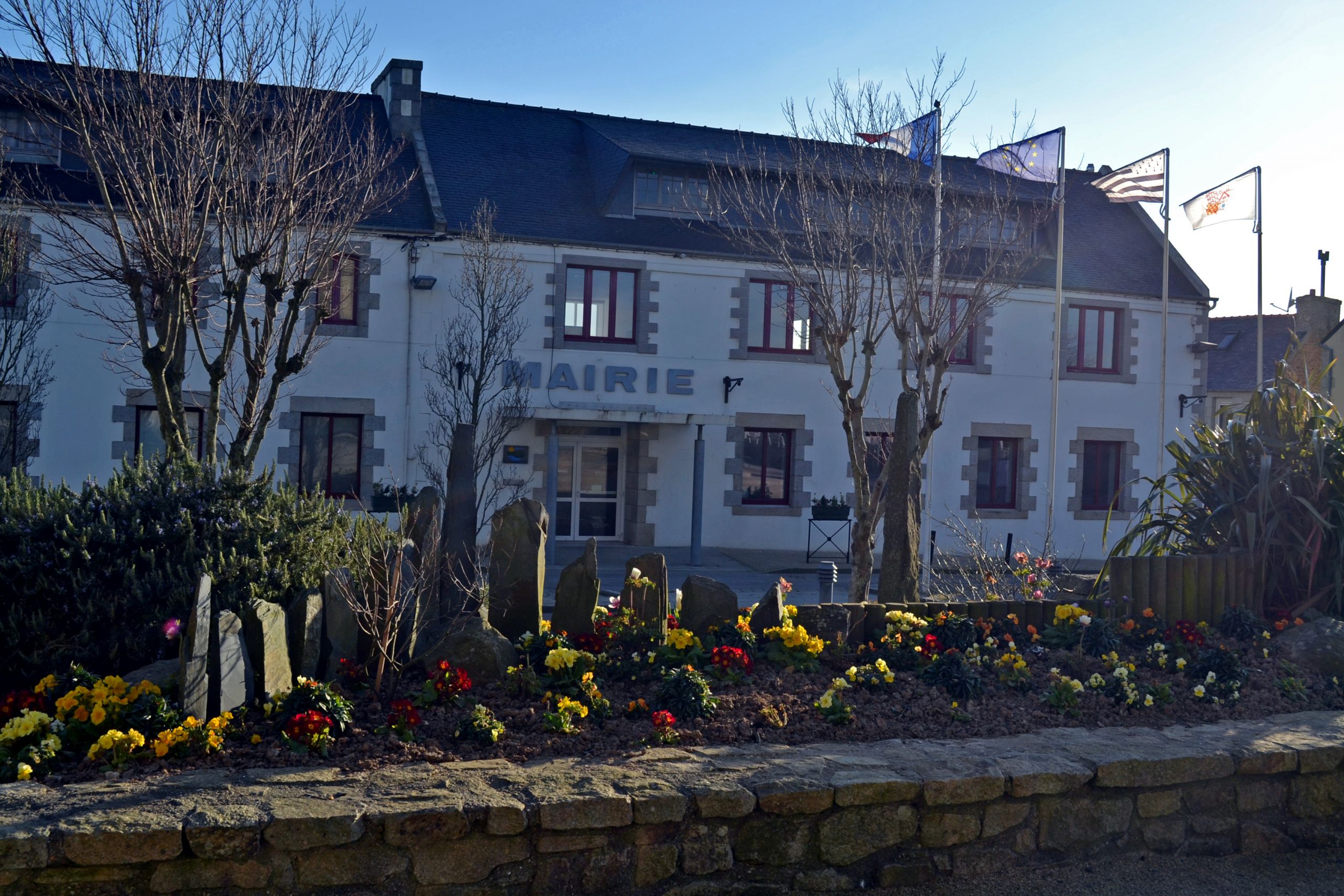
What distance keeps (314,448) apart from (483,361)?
3.61m

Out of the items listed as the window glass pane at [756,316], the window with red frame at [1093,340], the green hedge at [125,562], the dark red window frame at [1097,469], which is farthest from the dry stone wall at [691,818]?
the window with red frame at [1093,340]

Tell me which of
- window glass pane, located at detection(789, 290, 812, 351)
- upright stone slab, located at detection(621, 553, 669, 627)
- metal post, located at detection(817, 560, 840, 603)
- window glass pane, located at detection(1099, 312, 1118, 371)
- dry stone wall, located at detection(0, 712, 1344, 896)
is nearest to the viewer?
dry stone wall, located at detection(0, 712, 1344, 896)

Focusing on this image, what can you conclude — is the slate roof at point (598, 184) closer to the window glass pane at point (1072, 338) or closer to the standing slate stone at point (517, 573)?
the window glass pane at point (1072, 338)

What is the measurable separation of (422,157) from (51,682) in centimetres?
1467

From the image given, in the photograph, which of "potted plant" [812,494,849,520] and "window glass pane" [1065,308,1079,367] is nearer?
"potted plant" [812,494,849,520]

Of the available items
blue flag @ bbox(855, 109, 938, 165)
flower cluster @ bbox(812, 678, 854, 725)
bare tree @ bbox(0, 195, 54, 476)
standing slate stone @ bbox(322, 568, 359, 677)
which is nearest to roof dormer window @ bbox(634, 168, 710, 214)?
blue flag @ bbox(855, 109, 938, 165)

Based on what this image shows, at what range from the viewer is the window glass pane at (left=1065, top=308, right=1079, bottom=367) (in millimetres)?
21047

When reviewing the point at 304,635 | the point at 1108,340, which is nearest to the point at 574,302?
the point at 1108,340

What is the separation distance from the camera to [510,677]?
4859mm

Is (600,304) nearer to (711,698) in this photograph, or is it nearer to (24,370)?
(24,370)

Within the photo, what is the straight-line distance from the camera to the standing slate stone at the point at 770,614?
5.66 m

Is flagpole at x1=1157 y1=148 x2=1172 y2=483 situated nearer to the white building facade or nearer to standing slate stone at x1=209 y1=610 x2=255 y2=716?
the white building facade

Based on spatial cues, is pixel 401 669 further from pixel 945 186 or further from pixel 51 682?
pixel 945 186

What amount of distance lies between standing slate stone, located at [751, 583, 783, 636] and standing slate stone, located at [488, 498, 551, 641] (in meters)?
1.14
